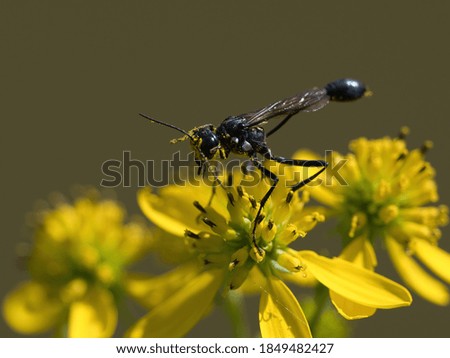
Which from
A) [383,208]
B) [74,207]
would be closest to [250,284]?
[383,208]

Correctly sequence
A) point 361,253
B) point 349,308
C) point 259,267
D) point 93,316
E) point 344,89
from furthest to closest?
point 93,316, point 344,89, point 361,253, point 259,267, point 349,308

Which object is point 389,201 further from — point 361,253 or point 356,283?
→ point 356,283

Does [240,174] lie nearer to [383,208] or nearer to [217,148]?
[217,148]

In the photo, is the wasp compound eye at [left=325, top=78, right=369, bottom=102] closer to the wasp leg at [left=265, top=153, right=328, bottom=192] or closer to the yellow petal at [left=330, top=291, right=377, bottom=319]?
the wasp leg at [left=265, top=153, right=328, bottom=192]

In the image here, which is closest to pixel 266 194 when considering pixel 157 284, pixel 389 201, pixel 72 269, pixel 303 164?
pixel 303 164

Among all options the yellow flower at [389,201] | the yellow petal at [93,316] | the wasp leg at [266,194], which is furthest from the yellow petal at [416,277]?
the yellow petal at [93,316]

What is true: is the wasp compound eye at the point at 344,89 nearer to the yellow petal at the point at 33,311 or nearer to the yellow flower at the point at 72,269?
the yellow flower at the point at 72,269
